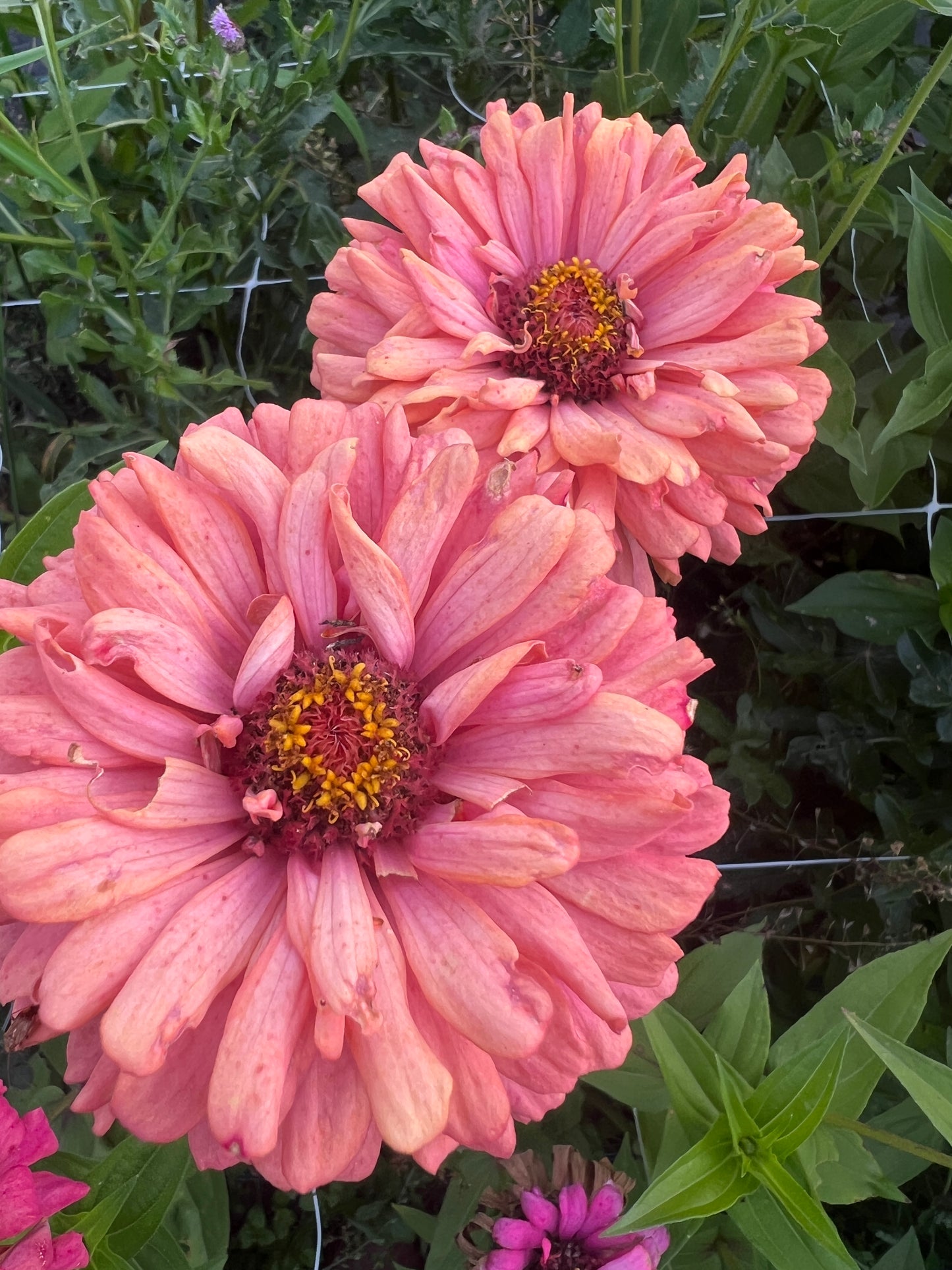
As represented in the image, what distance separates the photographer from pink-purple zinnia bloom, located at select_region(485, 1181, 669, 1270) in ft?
2.96

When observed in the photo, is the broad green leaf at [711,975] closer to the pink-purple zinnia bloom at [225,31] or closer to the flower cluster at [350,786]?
the flower cluster at [350,786]

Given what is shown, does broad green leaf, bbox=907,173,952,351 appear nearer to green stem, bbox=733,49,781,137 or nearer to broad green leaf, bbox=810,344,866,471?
broad green leaf, bbox=810,344,866,471

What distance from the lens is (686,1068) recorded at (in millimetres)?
856

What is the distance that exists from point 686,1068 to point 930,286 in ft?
3.07

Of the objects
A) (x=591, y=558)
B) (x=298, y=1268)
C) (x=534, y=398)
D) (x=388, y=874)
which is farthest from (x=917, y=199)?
(x=298, y=1268)

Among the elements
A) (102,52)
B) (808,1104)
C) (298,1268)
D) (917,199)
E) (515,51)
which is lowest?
(298,1268)

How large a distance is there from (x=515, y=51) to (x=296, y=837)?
52.6 inches

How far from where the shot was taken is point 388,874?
0.69 m

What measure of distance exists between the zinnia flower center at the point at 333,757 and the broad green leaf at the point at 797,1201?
0.44 m

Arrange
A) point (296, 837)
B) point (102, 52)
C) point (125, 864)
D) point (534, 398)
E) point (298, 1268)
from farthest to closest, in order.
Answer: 1. point (298, 1268)
2. point (102, 52)
3. point (534, 398)
4. point (296, 837)
5. point (125, 864)

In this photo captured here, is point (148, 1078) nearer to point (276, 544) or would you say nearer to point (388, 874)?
point (388, 874)

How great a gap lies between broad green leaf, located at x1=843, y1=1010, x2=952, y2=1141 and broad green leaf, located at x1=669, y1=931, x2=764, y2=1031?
29 cm

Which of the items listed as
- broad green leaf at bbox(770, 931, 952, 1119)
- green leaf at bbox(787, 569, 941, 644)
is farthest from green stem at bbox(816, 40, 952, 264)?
broad green leaf at bbox(770, 931, 952, 1119)

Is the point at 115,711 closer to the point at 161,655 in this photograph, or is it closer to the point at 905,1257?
the point at 161,655
